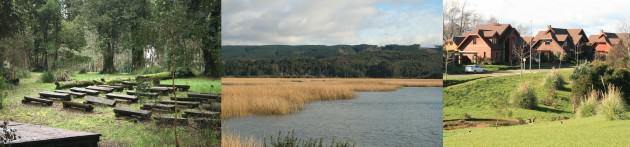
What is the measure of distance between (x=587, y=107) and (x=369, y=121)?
3.80 m

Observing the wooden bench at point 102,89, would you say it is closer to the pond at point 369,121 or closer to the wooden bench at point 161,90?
the wooden bench at point 161,90

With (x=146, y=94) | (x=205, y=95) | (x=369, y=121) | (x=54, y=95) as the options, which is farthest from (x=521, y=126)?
(x=54, y=95)

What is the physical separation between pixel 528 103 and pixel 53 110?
23.8 feet

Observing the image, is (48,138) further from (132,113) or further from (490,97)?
(490,97)

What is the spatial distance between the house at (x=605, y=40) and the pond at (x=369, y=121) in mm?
3403

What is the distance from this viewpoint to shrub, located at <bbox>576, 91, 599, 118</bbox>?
1062 cm

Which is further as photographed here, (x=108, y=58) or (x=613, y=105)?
(x=613, y=105)

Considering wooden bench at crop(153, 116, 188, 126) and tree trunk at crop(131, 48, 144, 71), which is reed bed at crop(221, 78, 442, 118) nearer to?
wooden bench at crop(153, 116, 188, 126)

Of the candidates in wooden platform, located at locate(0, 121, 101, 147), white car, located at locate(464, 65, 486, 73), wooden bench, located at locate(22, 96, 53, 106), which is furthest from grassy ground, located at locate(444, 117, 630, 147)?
wooden bench, located at locate(22, 96, 53, 106)

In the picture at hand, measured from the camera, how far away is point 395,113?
362 inches

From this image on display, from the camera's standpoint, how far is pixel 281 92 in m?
11.3

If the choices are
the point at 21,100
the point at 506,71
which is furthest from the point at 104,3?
the point at 506,71

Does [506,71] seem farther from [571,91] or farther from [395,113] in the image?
[395,113]

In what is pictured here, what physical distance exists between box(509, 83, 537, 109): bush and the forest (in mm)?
5210
